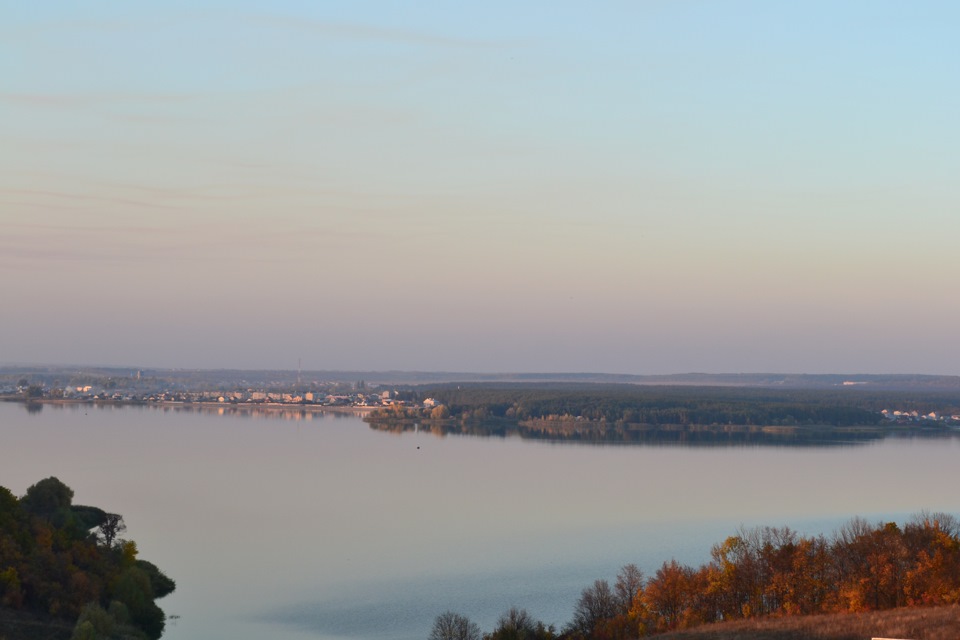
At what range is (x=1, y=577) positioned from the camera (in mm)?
18078

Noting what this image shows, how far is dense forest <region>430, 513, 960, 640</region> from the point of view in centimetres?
1653

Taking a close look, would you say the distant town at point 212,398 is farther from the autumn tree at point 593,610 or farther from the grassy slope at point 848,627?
the grassy slope at point 848,627

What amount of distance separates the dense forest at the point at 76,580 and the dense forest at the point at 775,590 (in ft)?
16.2

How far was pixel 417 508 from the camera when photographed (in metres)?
32.8

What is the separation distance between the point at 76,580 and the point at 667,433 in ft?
163

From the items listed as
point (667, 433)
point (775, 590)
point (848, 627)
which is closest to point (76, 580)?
point (775, 590)

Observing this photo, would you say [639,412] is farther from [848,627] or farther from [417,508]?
[848,627]

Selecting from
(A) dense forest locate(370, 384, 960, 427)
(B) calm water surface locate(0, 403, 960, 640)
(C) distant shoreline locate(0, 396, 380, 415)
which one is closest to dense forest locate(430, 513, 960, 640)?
(B) calm water surface locate(0, 403, 960, 640)

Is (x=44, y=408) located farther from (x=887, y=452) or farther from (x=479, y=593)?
(x=479, y=593)

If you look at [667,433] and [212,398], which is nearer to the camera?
[667,433]

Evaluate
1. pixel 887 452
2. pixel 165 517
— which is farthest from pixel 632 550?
pixel 887 452

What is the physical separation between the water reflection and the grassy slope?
141 ft

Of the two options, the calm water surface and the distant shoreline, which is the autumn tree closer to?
the calm water surface

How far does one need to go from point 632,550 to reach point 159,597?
33.9 feet
